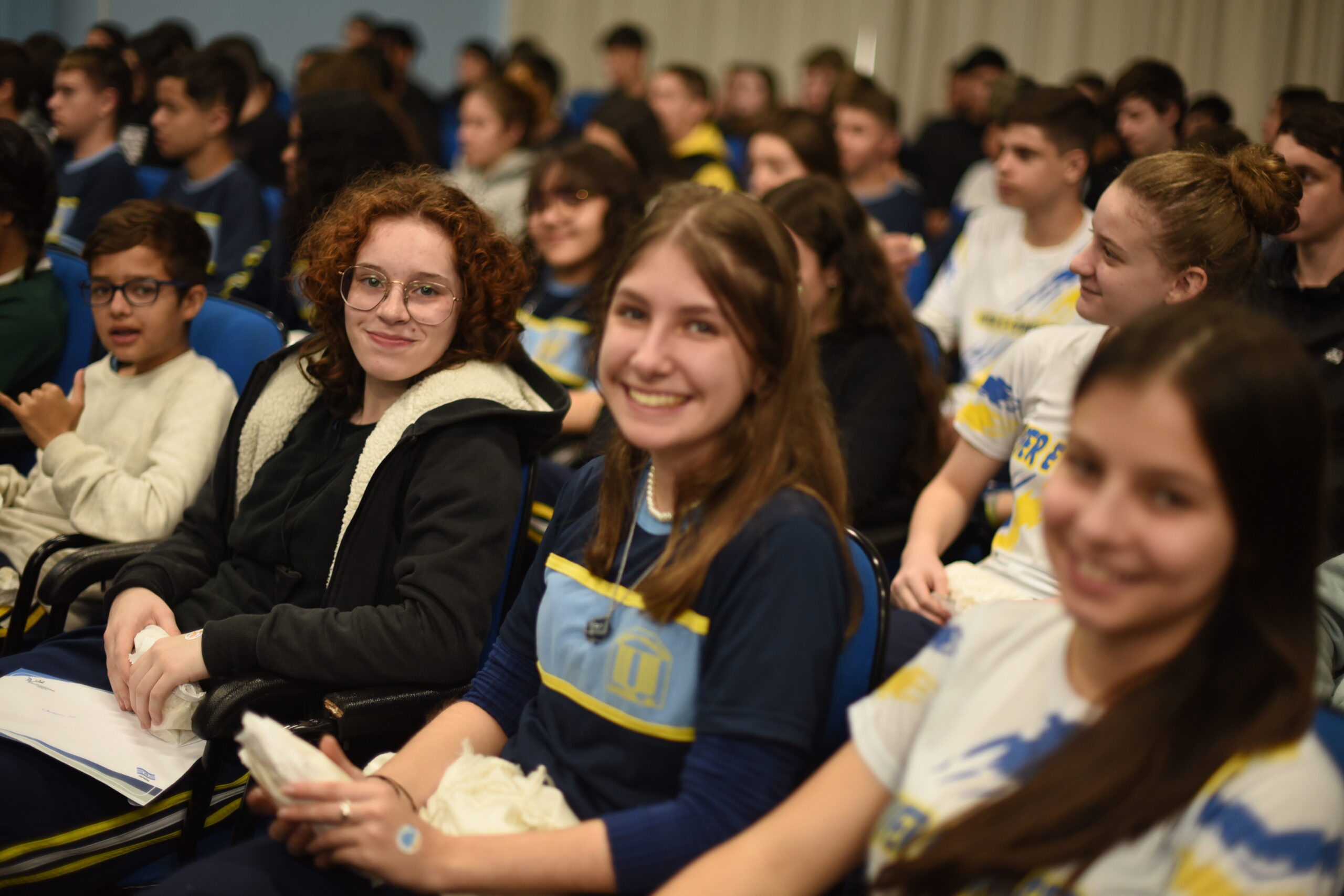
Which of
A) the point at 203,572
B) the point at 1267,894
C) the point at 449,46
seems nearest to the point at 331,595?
the point at 203,572

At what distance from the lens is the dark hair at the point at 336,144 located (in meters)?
3.14

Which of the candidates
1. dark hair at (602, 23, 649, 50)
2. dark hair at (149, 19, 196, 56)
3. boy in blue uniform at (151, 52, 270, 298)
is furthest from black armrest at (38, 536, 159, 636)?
dark hair at (602, 23, 649, 50)

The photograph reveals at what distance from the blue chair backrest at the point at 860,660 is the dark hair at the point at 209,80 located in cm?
361

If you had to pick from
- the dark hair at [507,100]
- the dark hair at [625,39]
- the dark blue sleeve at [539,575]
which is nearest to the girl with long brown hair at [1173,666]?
the dark blue sleeve at [539,575]

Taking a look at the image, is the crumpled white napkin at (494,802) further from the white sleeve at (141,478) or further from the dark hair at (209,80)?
the dark hair at (209,80)

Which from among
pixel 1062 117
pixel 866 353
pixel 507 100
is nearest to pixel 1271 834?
pixel 866 353

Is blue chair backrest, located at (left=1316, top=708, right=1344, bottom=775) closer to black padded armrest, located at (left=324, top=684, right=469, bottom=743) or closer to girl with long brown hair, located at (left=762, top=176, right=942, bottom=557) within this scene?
black padded armrest, located at (left=324, top=684, right=469, bottom=743)

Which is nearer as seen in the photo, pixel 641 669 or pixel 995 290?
pixel 641 669

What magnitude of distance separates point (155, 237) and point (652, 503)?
157 centimetres

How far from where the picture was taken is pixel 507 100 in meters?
5.17

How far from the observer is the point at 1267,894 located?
83 centimetres

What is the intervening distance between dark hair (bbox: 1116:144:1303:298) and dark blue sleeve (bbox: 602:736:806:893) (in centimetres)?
113

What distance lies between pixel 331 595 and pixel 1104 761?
117cm

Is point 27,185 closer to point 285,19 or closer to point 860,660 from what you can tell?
point 860,660
